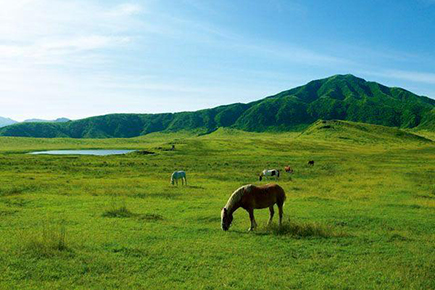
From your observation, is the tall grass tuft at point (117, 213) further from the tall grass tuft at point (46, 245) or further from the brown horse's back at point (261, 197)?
the brown horse's back at point (261, 197)

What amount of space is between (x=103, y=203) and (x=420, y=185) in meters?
33.3

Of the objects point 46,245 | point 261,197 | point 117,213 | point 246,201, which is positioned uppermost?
point 261,197

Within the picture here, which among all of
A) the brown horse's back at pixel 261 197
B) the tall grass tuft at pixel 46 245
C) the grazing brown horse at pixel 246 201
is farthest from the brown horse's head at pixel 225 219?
the tall grass tuft at pixel 46 245

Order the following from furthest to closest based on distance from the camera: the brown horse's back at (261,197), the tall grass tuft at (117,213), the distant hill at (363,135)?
the distant hill at (363,135)
the tall grass tuft at (117,213)
the brown horse's back at (261,197)

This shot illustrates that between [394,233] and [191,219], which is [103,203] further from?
[394,233]

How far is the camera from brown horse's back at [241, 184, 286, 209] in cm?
1717

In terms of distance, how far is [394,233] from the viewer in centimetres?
1683

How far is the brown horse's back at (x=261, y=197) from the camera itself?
17.2 metres

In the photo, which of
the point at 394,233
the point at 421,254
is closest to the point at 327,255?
the point at 421,254

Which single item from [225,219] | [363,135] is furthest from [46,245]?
[363,135]

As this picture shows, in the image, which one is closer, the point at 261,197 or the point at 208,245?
the point at 208,245


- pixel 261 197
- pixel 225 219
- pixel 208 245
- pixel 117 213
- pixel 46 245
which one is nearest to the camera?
pixel 46 245

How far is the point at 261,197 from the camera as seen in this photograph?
57.7ft

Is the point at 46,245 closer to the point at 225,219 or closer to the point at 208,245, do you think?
the point at 208,245
